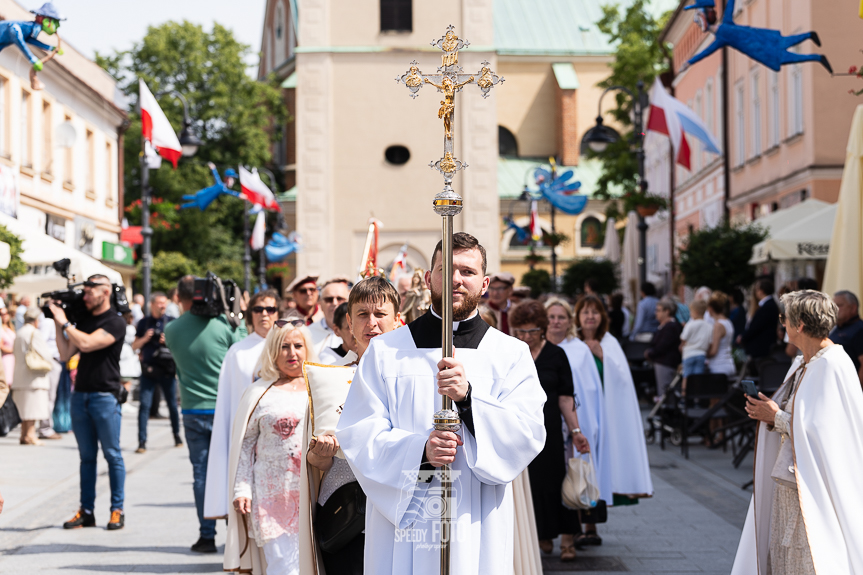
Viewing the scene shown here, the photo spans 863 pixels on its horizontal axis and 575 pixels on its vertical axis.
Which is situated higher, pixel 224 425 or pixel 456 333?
pixel 456 333

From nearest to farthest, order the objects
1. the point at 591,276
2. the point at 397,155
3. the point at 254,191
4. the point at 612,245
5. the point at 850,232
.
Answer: the point at 850,232 → the point at 254,191 → the point at 612,245 → the point at 591,276 → the point at 397,155

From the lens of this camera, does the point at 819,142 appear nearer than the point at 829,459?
No

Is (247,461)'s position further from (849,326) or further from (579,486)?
(849,326)

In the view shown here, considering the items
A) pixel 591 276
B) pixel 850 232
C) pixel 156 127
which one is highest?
pixel 156 127

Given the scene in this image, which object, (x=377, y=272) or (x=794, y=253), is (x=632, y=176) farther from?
(x=377, y=272)

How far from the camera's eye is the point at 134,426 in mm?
17578

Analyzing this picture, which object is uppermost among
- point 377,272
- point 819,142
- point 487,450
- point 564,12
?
point 564,12

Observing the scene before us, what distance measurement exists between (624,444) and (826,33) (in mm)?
14932

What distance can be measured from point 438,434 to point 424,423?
284 mm

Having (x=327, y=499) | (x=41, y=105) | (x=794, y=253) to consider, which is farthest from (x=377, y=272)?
(x=41, y=105)

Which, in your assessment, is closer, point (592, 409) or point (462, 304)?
point (462, 304)

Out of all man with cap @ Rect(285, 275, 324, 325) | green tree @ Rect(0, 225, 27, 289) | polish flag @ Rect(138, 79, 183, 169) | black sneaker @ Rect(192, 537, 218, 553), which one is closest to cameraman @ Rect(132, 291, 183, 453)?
green tree @ Rect(0, 225, 27, 289)

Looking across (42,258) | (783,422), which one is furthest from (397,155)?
(783,422)

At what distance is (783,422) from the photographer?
562cm
